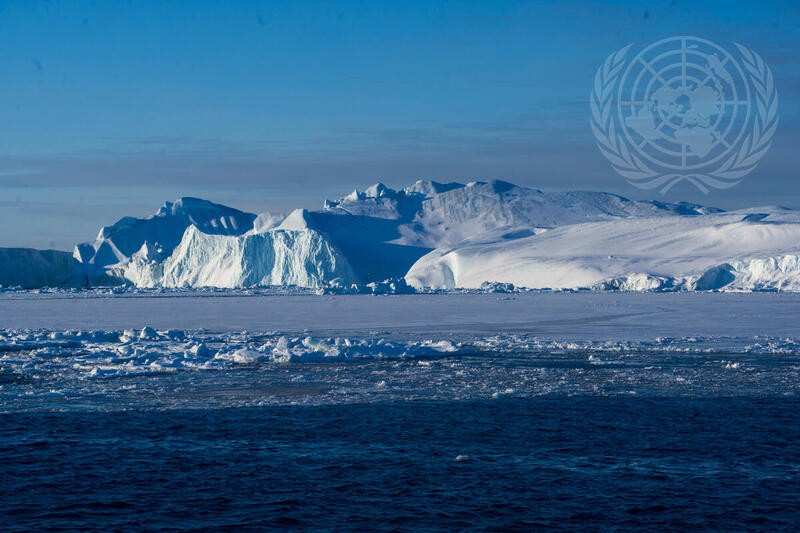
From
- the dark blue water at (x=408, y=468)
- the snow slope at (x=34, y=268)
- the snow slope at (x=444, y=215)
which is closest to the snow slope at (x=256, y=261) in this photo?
the snow slope at (x=444, y=215)

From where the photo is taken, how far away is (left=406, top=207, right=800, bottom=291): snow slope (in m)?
53.1

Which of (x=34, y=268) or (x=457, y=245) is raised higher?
(x=457, y=245)

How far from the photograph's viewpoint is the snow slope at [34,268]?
3216 inches

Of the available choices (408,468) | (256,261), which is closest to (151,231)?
(256,261)

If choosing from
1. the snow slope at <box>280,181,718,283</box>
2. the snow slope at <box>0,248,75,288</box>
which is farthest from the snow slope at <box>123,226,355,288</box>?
the snow slope at <box>0,248,75,288</box>

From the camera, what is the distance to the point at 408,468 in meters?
7.48

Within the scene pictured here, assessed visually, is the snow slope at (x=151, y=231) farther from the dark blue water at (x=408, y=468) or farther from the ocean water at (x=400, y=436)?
the dark blue water at (x=408, y=468)

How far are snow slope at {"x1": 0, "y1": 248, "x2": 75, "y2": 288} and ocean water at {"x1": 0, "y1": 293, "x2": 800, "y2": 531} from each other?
69588 mm

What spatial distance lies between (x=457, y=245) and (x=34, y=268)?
1603 inches

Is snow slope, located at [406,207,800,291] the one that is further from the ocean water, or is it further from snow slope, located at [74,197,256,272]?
the ocean water

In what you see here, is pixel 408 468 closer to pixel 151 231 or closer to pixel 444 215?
pixel 151 231

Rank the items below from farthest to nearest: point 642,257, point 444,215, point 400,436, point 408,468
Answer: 1. point 444,215
2. point 642,257
3. point 400,436
4. point 408,468

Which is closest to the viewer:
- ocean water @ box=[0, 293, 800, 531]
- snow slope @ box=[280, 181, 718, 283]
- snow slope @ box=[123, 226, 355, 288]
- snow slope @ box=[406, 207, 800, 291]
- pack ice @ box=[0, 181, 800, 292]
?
ocean water @ box=[0, 293, 800, 531]

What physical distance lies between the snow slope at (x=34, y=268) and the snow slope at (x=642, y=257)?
36467 millimetres
